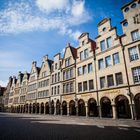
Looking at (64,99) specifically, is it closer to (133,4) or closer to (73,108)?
(73,108)

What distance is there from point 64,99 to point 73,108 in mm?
2796

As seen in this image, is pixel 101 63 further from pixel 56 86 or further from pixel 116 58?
pixel 56 86

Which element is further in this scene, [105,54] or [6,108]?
[6,108]

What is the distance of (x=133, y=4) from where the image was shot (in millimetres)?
21453

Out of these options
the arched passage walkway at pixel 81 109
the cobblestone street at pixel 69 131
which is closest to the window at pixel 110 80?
the arched passage walkway at pixel 81 109

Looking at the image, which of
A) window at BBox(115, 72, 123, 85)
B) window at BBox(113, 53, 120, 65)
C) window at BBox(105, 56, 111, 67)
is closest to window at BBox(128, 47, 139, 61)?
window at BBox(113, 53, 120, 65)

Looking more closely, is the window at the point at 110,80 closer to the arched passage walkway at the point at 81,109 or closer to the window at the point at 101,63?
the window at the point at 101,63

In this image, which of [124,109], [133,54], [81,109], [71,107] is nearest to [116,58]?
[133,54]

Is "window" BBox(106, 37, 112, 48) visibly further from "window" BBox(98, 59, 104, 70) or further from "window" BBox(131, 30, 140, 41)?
"window" BBox(131, 30, 140, 41)

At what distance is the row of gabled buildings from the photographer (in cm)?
2012

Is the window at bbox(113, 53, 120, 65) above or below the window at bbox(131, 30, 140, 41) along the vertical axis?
below

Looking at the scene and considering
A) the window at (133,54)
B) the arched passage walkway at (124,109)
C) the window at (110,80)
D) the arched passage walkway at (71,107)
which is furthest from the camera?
the arched passage walkway at (71,107)

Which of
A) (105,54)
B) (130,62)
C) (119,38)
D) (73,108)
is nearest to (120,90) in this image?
(130,62)

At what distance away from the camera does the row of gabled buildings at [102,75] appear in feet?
66.0
